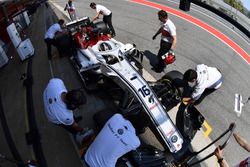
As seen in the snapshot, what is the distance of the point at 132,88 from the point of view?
7.30 meters

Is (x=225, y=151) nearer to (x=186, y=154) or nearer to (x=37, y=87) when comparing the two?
(x=186, y=154)

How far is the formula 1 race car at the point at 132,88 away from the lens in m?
6.61

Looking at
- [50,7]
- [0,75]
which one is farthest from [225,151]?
[50,7]

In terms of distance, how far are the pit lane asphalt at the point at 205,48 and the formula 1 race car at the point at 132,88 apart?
4.85 feet

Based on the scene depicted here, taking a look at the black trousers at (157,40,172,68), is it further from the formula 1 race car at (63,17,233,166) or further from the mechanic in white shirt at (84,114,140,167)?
the mechanic in white shirt at (84,114,140,167)

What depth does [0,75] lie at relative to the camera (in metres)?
10.5

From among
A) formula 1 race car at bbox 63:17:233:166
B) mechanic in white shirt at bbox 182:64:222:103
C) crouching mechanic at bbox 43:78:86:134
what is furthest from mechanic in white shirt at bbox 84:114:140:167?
mechanic in white shirt at bbox 182:64:222:103

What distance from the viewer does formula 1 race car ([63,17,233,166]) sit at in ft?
21.7

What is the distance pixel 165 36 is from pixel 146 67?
1.39m

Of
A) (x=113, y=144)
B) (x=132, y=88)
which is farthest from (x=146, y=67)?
(x=113, y=144)

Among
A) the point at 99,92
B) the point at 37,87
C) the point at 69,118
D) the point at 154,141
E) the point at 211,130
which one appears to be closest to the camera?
the point at 69,118

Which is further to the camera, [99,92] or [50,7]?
[50,7]

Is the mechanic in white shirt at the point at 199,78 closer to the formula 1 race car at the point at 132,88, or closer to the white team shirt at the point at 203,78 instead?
the white team shirt at the point at 203,78

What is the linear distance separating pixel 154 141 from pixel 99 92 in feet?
7.89
